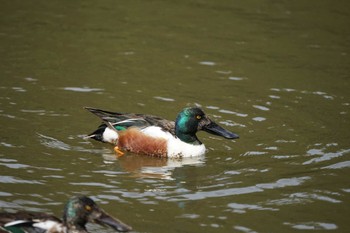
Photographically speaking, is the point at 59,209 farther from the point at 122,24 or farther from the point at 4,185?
the point at 122,24

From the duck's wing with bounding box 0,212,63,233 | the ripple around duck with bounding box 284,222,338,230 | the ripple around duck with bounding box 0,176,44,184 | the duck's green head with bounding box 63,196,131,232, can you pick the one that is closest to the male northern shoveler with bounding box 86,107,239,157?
the ripple around duck with bounding box 0,176,44,184

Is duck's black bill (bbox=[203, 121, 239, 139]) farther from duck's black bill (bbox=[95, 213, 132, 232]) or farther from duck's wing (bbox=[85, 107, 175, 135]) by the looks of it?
duck's black bill (bbox=[95, 213, 132, 232])

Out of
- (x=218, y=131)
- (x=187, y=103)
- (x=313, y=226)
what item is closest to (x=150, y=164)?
(x=218, y=131)

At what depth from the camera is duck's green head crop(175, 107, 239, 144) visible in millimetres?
10711

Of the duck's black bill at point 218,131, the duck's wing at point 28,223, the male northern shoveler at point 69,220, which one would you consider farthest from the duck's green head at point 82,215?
the duck's black bill at point 218,131

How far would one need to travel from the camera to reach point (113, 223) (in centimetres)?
729

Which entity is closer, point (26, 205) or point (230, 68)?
point (26, 205)

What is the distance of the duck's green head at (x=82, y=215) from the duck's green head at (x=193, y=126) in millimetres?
3558

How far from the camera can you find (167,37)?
15.3 meters

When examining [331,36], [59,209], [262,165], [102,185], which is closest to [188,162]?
[262,165]

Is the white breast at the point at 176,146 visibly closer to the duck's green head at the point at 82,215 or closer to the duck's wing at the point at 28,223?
the duck's green head at the point at 82,215

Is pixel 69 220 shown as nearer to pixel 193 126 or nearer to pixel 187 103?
pixel 193 126

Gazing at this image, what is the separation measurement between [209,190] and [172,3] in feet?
29.1

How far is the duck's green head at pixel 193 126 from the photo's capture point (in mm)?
10711
